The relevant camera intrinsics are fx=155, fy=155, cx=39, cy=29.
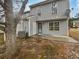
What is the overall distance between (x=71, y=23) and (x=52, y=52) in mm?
12371

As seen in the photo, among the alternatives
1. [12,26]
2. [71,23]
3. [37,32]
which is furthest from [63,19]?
[12,26]

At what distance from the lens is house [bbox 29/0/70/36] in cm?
2145

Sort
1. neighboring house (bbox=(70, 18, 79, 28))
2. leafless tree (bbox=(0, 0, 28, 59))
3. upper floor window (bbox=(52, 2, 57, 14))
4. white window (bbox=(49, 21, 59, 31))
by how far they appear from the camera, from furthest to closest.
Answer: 1. upper floor window (bbox=(52, 2, 57, 14))
2. white window (bbox=(49, 21, 59, 31))
3. neighboring house (bbox=(70, 18, 79, 28))
4. leafless tree (bbox=(0, 0, 28, 59))

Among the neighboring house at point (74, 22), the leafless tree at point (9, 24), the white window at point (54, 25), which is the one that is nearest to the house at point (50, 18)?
the white window at point (54, 25)

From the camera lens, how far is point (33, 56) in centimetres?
981

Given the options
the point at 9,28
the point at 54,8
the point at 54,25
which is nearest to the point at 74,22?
the point at 54,25

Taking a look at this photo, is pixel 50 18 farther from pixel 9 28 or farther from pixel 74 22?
pixel 9 28

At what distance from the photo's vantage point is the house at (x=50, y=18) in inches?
844

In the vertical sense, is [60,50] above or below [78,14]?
below

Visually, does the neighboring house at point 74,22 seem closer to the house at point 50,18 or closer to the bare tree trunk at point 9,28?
the house at point 50,18

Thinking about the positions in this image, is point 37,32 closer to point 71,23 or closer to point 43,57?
point 71,23

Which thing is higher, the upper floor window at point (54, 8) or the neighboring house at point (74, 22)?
the upper floor window at point (54, 8)

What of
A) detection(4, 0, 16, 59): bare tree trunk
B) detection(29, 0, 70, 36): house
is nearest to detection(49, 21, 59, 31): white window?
detection(29, 0, 70, 36): house

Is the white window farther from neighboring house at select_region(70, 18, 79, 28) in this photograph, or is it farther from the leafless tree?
the leafless tree
